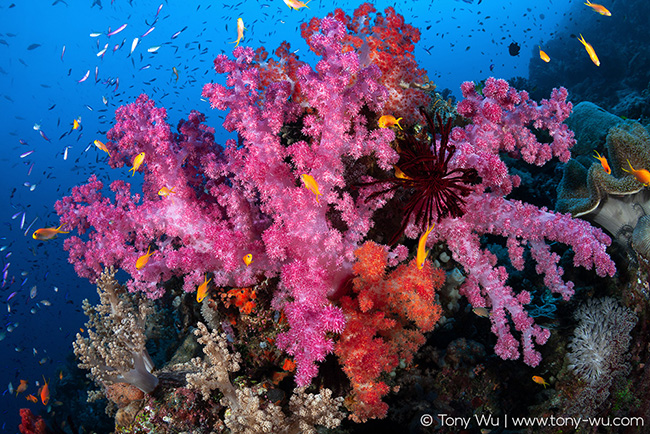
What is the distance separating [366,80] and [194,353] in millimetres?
5509

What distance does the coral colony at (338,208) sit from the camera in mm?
3180

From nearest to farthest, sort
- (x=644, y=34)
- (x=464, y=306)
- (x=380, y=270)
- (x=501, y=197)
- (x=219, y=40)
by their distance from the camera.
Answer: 1. (x=380, y=270)
2. (x=501, y=197)
3. (x=464, y=306)
4. (x=644, y=34)
5. (x=219, y=40)

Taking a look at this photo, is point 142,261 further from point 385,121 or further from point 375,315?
point 385,121

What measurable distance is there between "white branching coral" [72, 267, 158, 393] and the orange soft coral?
9.52 ft

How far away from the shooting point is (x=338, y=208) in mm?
3402

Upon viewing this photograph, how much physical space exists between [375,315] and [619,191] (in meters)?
3.51

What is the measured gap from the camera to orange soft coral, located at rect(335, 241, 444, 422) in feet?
10.3

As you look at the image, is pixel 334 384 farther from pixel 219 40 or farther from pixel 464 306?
pixel 219 40

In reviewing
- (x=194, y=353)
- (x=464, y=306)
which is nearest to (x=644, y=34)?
(x=464, y=306)

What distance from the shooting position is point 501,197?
11.5ft

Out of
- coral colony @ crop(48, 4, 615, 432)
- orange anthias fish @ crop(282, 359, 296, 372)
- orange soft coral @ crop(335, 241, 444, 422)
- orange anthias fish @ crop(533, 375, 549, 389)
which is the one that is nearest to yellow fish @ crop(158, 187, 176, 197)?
coral colony @ crop(48, 4, 615, 432)

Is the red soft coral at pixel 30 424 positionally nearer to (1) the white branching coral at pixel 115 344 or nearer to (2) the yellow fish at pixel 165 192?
(1) the white branching coral at pixel 115 344

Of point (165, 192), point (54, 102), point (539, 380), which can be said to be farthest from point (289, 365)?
point (54, 102)

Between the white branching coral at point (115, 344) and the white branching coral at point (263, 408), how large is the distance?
1.25 m
